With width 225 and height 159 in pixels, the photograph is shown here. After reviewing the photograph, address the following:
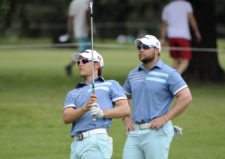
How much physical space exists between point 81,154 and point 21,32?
55483 mm

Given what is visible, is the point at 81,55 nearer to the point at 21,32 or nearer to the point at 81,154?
the point at 81,154

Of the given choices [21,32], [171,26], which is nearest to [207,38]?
[171,26]

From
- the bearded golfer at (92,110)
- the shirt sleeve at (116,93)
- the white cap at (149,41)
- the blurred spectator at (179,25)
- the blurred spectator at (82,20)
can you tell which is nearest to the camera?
the bearded golfer at (92,110)

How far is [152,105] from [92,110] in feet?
3.14

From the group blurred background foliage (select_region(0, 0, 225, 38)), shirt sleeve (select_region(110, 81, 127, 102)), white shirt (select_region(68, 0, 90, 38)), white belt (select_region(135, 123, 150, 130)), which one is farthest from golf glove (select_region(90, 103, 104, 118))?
blurred background foliage (select_region(0, 0, 225, 38))

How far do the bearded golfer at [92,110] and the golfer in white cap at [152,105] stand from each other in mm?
388

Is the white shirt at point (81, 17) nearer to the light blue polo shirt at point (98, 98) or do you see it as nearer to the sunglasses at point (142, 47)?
the sunglasses at point (142, 47)

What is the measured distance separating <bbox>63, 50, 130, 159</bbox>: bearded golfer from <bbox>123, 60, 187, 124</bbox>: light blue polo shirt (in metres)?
0.38

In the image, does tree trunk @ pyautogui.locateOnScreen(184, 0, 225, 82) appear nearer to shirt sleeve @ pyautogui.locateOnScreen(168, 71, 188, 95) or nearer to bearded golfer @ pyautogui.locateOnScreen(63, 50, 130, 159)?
shirt sleeve @ pyautogui.locateOnScreen(168, 71, 188, 95)

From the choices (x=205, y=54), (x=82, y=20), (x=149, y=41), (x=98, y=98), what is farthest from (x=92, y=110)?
(x=205, y=54)

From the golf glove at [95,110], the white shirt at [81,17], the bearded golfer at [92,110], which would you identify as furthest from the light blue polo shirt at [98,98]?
the white shirt at [81,17]

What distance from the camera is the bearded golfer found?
7637 millimetres

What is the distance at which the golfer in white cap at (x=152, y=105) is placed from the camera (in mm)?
8195

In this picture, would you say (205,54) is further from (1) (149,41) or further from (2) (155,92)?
(2) (155,92)
